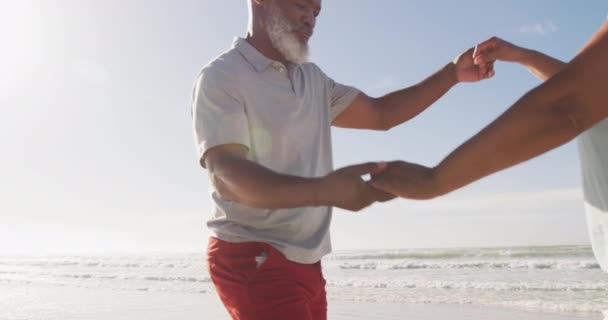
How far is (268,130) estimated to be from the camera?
2172 mm

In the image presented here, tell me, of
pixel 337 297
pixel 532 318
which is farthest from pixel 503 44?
pixel 337 297

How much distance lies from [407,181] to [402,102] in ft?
3.94

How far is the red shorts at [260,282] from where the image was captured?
7.06 ft

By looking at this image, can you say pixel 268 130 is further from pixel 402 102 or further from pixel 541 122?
pixel 541 122

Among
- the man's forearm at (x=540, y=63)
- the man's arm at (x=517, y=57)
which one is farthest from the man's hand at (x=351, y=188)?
the man's forearm at (x=540, y=63)

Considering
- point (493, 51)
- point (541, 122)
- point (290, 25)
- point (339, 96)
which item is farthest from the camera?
point (339, 96)

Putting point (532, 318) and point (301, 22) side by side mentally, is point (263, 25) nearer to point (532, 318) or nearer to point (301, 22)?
point (301, 22)

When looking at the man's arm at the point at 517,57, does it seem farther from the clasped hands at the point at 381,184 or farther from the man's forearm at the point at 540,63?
the clasped hands at the point at 381,184

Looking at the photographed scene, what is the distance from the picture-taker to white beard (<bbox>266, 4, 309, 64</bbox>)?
237 centimetres

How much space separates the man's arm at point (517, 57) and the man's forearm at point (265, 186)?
0.98m

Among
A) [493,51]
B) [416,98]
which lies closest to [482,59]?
[493,51]

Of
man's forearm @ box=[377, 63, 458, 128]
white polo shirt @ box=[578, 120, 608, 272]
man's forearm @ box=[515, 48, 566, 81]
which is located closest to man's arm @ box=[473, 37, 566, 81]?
man's forearm @ box=[515, 48, 566, 81]

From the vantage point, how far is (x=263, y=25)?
244cm

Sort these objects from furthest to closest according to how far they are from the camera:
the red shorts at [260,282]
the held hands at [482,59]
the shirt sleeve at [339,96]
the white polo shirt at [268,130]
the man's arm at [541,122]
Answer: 1. the shirt sleeve at [339,96]
2. the held hands at [482,59]
3. the red shorts at [260,282]
4. the white polo shirt at [268,130]
5. the man's arm at [541,122]
